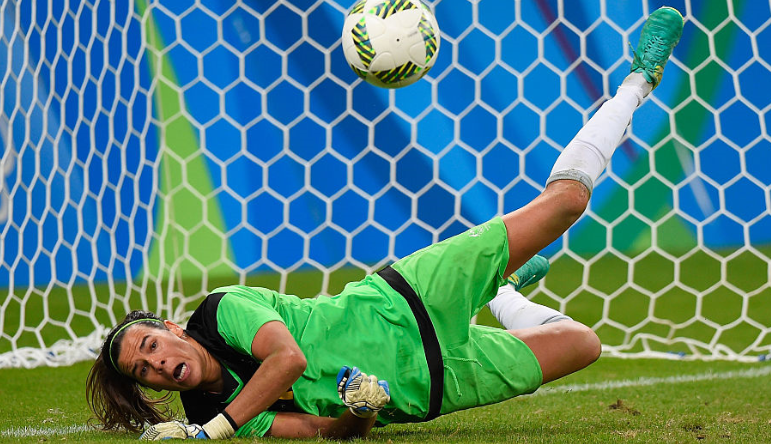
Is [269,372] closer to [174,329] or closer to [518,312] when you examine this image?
[174,329]

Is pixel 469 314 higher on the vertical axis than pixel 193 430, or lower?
higher

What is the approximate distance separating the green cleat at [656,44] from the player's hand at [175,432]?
1873 mm

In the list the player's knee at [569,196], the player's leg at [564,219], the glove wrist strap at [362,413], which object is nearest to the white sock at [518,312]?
the player's leg at [564,219]

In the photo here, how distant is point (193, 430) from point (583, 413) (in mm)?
1270

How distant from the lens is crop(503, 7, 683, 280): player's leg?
2479mm

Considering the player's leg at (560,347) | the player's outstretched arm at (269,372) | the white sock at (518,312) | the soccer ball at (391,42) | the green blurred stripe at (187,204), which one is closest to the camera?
the player's outstretched arm at (269,372)

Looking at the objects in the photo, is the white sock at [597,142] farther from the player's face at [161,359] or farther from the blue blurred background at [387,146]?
the blue blurred background at [387,146]

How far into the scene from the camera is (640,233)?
7.29m

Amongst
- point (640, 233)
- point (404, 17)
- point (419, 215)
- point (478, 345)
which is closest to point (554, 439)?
point (478, 345)

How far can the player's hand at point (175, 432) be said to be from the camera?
2.18 m

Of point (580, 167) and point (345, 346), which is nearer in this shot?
point (345, 346)

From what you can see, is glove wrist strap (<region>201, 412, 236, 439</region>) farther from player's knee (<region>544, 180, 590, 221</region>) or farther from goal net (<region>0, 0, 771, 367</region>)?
goal net (<region>0, 0, 771, 367</region>)

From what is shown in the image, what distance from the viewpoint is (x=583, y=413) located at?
2.84 m

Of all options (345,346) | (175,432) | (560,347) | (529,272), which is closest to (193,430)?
(175,432)
